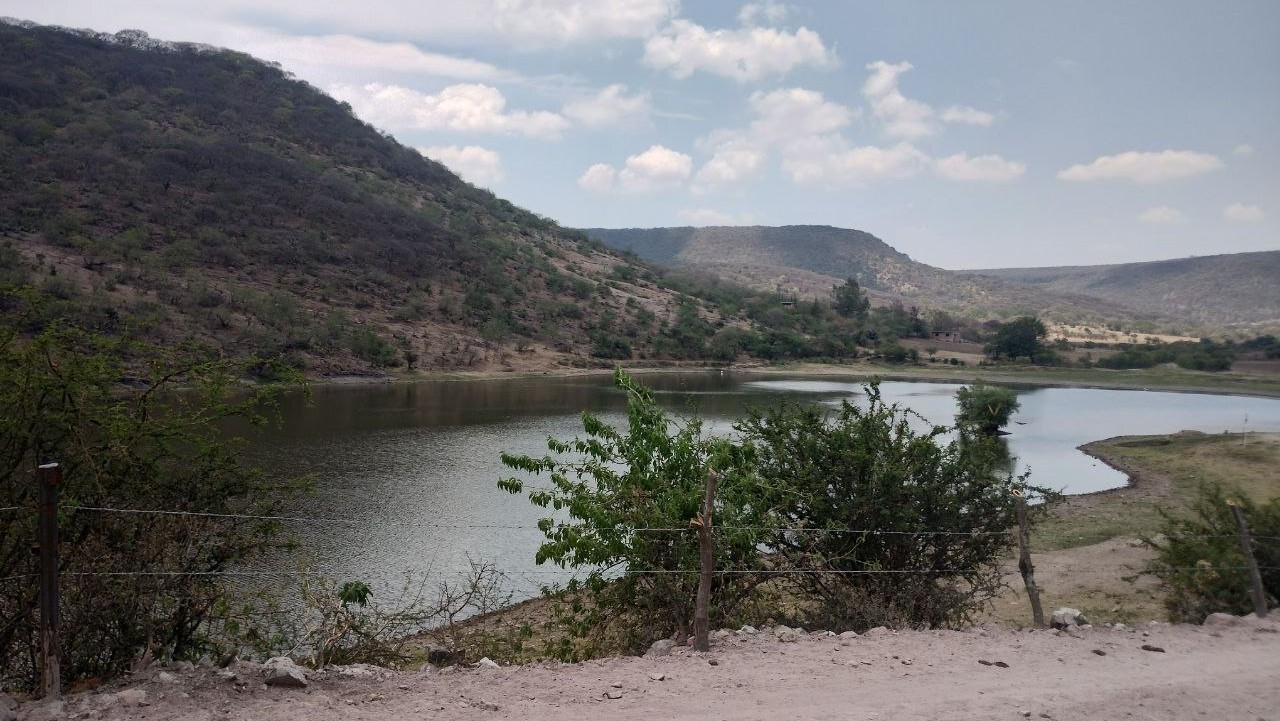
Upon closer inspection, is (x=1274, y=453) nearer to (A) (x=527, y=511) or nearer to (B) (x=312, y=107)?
(A) (x=527, y=511)

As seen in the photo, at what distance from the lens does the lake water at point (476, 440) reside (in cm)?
1839

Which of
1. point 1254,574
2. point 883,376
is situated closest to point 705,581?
point 1254,574

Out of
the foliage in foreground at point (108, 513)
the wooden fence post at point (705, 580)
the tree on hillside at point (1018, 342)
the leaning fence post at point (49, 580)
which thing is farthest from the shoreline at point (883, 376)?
the leaning fence post at point (49, 580)

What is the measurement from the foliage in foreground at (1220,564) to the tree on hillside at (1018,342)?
99.2m

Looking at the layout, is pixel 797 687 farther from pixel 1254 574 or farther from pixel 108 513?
pixel 1254 574

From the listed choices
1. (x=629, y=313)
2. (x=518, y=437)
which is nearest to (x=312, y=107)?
(x=629, y=313)

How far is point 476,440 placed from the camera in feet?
117

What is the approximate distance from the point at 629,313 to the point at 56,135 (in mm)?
65086

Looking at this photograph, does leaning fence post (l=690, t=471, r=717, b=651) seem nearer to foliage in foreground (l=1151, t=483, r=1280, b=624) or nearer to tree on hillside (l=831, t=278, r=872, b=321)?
foliage in foreground (l=1151, t=483, r=1280, b=624)

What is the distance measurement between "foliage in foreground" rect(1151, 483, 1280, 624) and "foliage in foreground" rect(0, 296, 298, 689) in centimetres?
1099

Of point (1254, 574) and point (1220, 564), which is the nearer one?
point (1254, 574)

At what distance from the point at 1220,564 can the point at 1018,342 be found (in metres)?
101

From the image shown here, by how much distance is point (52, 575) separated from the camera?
5648mm

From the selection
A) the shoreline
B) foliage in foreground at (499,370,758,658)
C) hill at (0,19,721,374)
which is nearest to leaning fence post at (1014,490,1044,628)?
foliage in foreground at (499,370,758,658)
